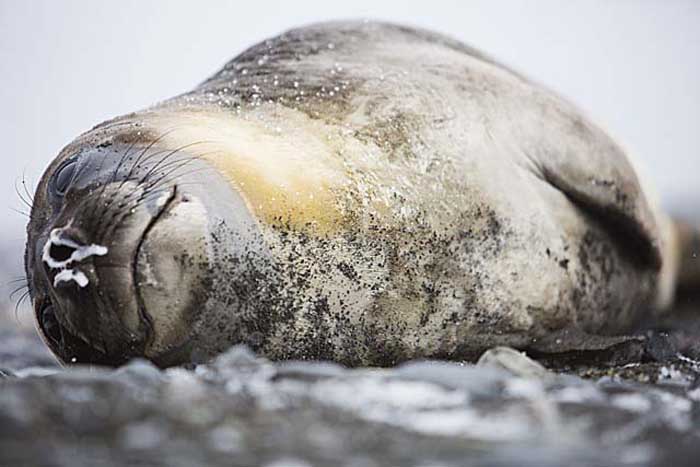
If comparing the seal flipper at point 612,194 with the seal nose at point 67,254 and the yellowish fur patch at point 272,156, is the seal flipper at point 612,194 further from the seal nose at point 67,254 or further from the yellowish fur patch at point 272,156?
the seal nose at point 67,254

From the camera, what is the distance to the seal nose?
6.87 ft

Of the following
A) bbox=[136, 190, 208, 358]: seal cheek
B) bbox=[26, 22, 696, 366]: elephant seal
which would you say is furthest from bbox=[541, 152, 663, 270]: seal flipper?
bbox=[136, 190, 208, 358]: seal cheek

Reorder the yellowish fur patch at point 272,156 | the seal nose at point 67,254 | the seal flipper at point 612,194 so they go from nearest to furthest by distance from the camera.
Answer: the seal nose at point 67,254 → the yellowish fur patch at point 272,156 → the seal flipper at point 612,194

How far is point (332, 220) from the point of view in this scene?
7.59 feet

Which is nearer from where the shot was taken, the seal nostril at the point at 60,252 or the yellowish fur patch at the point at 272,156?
the seal nostril at the point at 60,252

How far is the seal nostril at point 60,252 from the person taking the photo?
2.13 meters

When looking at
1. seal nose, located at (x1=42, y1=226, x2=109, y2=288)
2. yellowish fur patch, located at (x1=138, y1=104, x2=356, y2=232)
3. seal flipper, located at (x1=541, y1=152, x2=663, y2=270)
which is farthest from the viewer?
seal flipper, located at (x1=541, y1=152, x2=663, y2=270)

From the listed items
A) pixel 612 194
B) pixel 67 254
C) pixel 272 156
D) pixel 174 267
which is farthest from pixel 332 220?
pixel 612 194

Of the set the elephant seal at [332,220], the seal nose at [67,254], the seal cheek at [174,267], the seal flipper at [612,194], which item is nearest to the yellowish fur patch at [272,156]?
the elephant seal at [332,220]

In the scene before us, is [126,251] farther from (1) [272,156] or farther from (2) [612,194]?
(2) [612,194]

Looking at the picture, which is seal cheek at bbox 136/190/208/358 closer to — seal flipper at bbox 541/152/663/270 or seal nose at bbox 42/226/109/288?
seal nose at bbox 42/226/109/288

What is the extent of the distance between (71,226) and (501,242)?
1.07 meters

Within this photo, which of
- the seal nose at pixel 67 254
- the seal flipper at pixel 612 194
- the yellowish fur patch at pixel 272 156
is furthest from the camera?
the seal flipper at pixel 612 194

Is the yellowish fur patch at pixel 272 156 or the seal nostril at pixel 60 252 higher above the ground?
the yellowish fur patch at pixel 272 156
